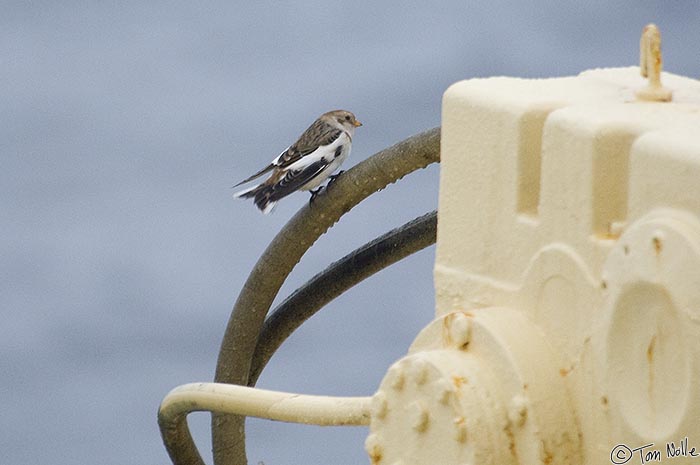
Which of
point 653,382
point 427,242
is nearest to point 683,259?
point 653,382

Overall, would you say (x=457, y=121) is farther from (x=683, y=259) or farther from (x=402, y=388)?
(x=683, y=259)

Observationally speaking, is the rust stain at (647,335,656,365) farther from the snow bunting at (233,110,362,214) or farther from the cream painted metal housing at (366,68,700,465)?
the snow bunting at (233,110,362,214)

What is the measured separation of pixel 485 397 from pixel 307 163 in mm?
5869

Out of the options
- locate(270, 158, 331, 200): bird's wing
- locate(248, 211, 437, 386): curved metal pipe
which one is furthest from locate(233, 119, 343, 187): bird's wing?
locate(248, 211, 437, 386): curved metal pipe

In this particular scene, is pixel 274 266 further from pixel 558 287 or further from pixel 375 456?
Result: pixel 558 287

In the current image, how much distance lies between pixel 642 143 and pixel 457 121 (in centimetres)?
79

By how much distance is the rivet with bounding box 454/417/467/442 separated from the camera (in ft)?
12.0

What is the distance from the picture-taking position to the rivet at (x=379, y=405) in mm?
3941

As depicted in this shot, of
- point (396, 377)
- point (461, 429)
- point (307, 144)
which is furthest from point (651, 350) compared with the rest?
point (307, 144)

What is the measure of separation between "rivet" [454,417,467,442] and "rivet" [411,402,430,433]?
5.4 inches

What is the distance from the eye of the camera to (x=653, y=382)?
338 centimetres

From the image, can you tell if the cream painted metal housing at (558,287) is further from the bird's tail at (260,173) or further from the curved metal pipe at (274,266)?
the bird's tail at (260,173)

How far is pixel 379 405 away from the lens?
13.0 ft

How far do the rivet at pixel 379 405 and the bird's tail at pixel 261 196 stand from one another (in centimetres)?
535
